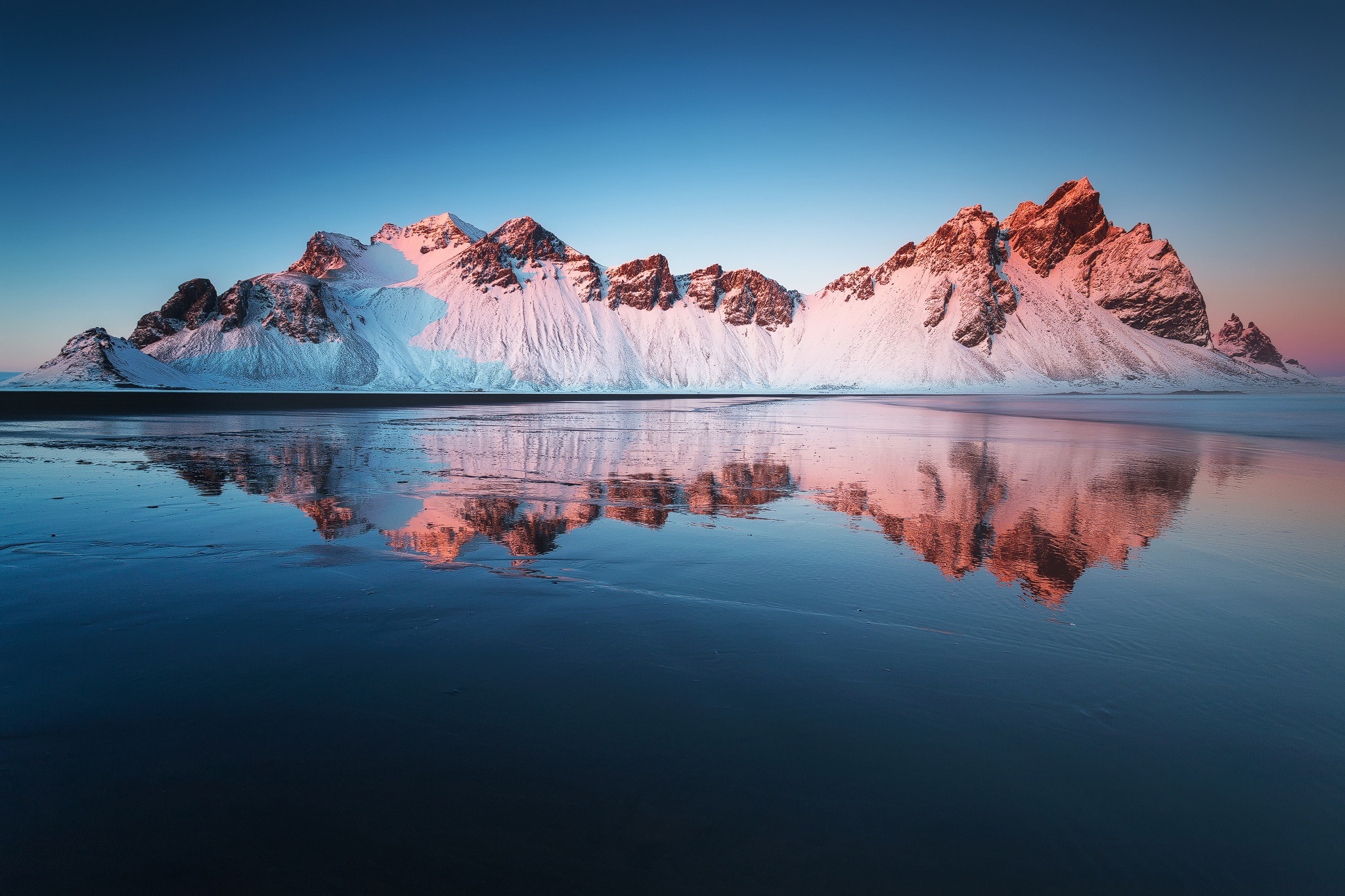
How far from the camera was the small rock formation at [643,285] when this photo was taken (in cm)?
16362

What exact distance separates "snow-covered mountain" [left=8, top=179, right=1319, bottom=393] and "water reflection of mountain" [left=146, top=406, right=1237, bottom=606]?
381ft

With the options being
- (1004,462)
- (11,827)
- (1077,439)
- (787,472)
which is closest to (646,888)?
(11,827)

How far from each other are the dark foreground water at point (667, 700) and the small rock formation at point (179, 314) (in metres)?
142

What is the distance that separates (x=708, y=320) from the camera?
16738 centimetres

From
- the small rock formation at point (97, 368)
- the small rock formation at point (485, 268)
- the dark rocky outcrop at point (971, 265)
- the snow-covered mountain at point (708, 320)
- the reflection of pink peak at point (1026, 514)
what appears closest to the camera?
the reflection of pink peak at point (1026, 514)

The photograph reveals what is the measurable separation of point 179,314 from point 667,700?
510 ft

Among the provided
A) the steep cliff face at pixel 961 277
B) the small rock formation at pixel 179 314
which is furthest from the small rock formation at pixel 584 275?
the small rock formation at pixel 179 314

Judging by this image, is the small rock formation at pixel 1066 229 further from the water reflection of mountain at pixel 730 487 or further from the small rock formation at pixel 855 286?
the water reflection of mountain at pixel 730 487

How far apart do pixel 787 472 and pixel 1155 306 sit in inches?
7721

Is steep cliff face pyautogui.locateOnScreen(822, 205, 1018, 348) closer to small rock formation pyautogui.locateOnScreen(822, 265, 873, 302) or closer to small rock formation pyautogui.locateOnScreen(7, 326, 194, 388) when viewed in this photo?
small rock formation pyautogui.locateOnScreen(822, 265, 873, 302)

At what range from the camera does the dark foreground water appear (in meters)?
2.62

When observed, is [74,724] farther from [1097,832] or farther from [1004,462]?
[1004,462]

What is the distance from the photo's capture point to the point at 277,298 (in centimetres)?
12538

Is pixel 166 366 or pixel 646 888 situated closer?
pixel 646 888
